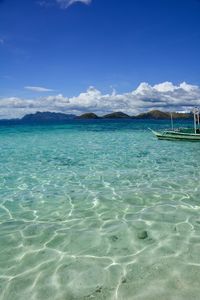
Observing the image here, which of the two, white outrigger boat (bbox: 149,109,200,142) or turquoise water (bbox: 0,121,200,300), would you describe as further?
white outrigger boat (bbox: 149,109,200,142)

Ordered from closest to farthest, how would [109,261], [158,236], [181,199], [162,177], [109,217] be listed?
1. [109,261]
2. [158,236]
3. [109,217]
4. [181,199]
5. [162,177]

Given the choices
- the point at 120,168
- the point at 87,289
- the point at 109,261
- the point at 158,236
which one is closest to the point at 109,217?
the point at 158,236

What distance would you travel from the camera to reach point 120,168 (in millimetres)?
14992

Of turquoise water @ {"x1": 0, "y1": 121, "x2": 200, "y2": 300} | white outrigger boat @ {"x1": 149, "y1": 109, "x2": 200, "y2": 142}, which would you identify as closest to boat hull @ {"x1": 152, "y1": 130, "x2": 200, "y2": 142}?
white outrigger boat @ {"x1": 149, "y1": 109, "x2": 200, "y2": 142}

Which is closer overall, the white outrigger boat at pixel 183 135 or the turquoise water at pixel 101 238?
the turquoise water at pixel 101 238

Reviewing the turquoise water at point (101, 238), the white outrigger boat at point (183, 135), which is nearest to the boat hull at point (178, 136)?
the white outrigger boat at point (183, 135)

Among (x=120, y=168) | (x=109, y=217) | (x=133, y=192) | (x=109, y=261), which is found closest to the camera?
(x=109, y=261)

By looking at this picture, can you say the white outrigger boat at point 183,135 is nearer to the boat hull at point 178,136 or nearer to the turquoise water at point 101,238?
the boat hull at point 178,136

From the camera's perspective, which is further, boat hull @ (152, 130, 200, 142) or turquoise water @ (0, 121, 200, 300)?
boat hull @ (152, 130, 200, 142)

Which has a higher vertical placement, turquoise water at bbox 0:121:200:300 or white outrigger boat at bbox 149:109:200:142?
white outrigger boat at bbox 149:109:200:142

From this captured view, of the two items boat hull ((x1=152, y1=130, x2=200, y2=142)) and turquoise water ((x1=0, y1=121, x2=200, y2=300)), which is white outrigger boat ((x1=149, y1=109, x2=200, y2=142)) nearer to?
boat hull ((x1=152, y1=130, x2=200, y2=142))

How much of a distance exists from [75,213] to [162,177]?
5.57 m

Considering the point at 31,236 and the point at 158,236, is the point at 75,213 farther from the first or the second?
the point at 158,236

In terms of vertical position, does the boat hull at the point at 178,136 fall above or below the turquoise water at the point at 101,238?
above
